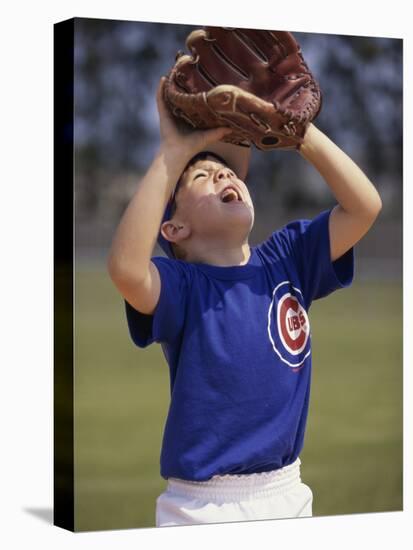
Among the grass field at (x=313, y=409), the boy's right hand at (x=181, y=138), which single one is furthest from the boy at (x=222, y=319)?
the grass field at (x=313, y=409)

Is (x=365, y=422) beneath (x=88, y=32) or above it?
beneath

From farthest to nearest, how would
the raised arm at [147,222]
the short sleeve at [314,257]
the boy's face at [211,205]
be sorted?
the short sleeve at [314,257]
the boy's face at [211,205]
the raised arm at [147,222]

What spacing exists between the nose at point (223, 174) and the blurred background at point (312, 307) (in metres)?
0.26

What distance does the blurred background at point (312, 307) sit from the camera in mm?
5113

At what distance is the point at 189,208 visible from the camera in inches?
201

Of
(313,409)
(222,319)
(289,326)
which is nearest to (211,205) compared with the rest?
(222,319)

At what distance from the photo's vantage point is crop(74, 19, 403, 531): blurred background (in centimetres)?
511

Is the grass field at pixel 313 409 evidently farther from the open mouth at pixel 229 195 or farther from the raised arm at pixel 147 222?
the open mouth at pixel 229 195


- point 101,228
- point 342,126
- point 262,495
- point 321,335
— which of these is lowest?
point 262,495

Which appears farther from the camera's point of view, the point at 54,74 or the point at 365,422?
the point at 365,422

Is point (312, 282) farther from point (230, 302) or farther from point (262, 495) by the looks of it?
point (262, 495)

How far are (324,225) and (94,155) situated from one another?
2.78 ft

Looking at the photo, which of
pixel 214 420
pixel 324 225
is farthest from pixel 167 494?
pixel 324 225

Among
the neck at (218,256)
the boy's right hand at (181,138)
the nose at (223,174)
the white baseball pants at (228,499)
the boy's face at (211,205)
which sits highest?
the boy's right hand at (181,138)
